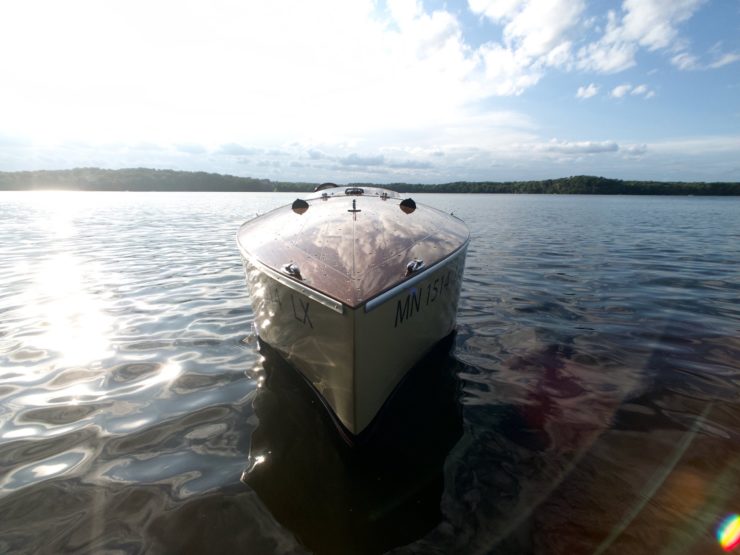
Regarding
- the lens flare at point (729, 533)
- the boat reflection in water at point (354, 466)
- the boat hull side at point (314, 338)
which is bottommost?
the boat reflection in water at point (354, 466)

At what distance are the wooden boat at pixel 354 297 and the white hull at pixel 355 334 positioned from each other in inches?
0.5

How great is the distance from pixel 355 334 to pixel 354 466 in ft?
4.19

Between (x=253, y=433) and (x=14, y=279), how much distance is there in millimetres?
9661

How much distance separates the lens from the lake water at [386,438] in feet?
9.77

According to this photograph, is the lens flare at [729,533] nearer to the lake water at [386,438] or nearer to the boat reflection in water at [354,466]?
the lake water at [386,438]

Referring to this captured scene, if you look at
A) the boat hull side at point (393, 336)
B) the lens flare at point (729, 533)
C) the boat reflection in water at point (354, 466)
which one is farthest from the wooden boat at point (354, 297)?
the lens flare at point (729, 533)

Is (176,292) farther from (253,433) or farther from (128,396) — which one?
(253,433)

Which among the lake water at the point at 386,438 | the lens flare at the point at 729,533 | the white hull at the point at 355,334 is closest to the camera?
the lens flare at the point at 729,533

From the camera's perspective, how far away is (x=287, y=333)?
468cm

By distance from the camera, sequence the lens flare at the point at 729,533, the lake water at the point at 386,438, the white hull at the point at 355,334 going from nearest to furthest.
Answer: the lens flare at the point at 729,533, the lake water at the point at 386,438, the white hull at the point at 355,334

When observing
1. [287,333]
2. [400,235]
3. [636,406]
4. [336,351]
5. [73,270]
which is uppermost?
[400,235]

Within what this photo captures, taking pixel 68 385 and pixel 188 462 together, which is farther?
pixel 68 385

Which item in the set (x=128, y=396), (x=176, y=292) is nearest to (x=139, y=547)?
(x=128, y=396)

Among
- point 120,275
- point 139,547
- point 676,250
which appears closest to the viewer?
point 139,547
